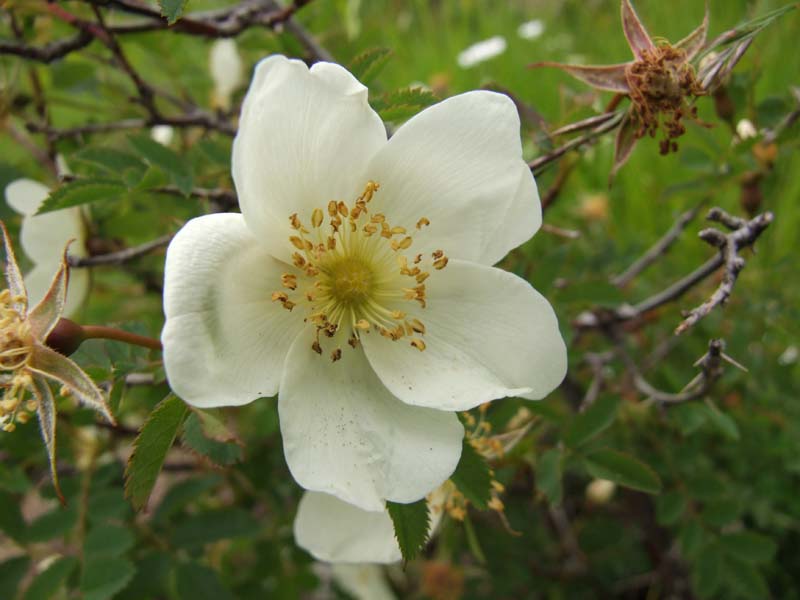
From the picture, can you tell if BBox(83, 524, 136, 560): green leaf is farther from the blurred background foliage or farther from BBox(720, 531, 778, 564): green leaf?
BBox(720, 531, 778, 564): green leaf

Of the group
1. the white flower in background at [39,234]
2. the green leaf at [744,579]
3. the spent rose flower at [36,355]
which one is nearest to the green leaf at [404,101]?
the spent rose flower at [36,355]

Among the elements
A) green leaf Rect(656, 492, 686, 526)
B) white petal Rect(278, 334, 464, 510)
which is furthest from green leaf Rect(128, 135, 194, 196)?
green leaf Rect(656, 492, 686, 526)

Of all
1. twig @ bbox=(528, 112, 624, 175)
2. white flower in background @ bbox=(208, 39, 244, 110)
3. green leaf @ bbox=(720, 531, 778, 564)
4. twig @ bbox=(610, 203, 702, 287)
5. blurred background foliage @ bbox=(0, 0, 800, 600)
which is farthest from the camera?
white flower in background @ bbox=(208, 39, 244, 110)

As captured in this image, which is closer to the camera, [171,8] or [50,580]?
[171,8]

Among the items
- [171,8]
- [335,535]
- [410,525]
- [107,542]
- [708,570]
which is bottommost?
[708,570]

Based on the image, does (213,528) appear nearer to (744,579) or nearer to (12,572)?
(12,572)

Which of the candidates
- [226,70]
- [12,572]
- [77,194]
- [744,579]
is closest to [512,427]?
[744,579]
